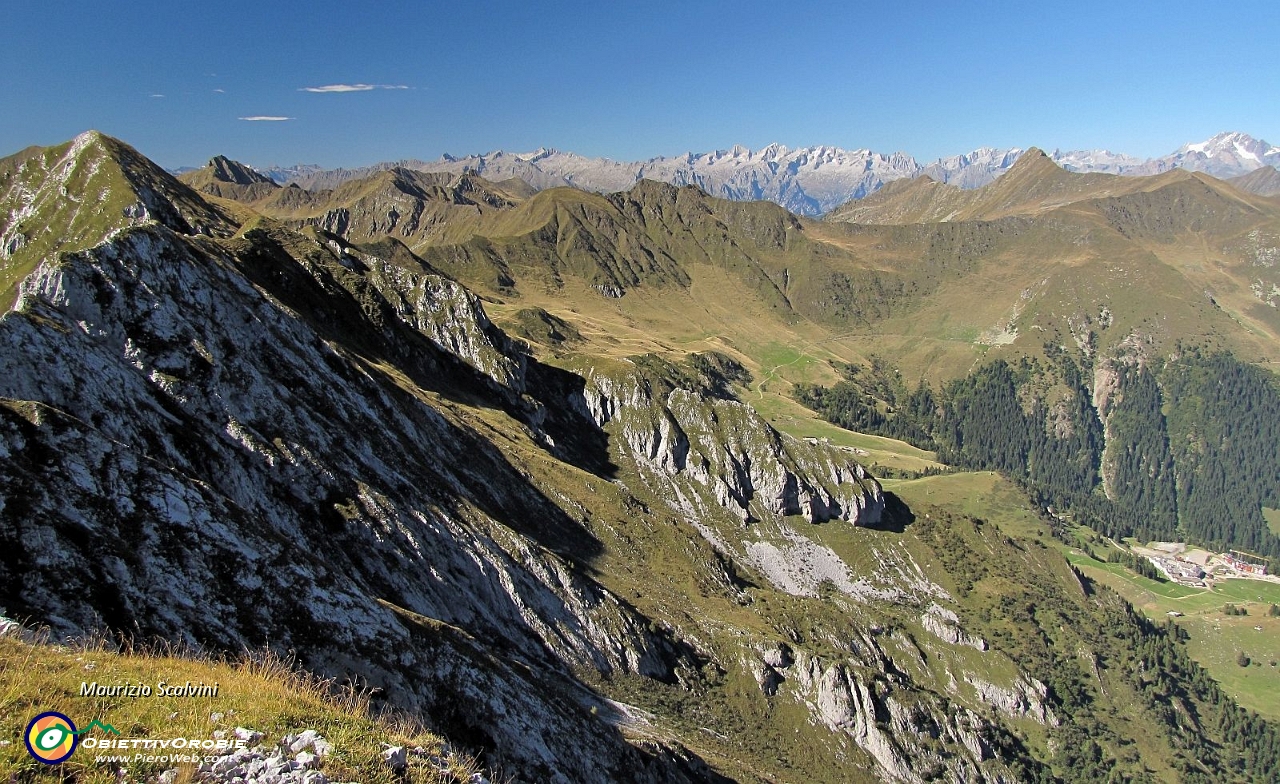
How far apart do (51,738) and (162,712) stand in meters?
2.61

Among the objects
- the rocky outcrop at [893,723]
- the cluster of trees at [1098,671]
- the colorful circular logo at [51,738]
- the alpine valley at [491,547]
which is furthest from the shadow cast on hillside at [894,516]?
the colorful circular logo at [51,738]

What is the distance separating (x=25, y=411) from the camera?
27.8 m

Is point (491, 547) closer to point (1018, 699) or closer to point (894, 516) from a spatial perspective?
point (1018, 699)

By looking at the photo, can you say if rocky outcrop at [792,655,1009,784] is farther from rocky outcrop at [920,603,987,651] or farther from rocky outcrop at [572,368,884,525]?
rocky outcrop at [572,368,884,525]

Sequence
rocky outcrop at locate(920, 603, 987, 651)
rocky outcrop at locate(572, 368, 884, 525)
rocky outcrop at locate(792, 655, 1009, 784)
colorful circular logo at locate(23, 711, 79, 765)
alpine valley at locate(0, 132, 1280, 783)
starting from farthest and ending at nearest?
rocky outcrop at locate(572, 368, 884, 525), rocky outcrop at locate(920, 603, 987, 651), rocky outcrop at locate(792, 655, 1009, 784), alpine valley at locate(0, 132, 1280, 783), colorful circular logo at locate(23, 711, 79, 765)

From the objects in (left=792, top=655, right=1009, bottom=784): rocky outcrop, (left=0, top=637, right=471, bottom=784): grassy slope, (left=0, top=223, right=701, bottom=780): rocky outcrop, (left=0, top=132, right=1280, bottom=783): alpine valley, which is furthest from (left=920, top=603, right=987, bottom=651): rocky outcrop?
(left=0, top=637, right=471, bottom=784): grassy slope

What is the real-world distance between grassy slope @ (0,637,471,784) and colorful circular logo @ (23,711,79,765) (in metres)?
0.14

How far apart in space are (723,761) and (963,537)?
141m

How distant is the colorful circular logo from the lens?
1102 cm

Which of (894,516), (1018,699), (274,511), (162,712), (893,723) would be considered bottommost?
(1018,699)

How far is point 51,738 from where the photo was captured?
446 inches

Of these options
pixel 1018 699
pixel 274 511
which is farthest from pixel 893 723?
pixel 274 511

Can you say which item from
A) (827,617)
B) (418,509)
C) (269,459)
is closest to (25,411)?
(269,459)

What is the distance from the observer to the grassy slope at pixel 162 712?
11.8 metres
